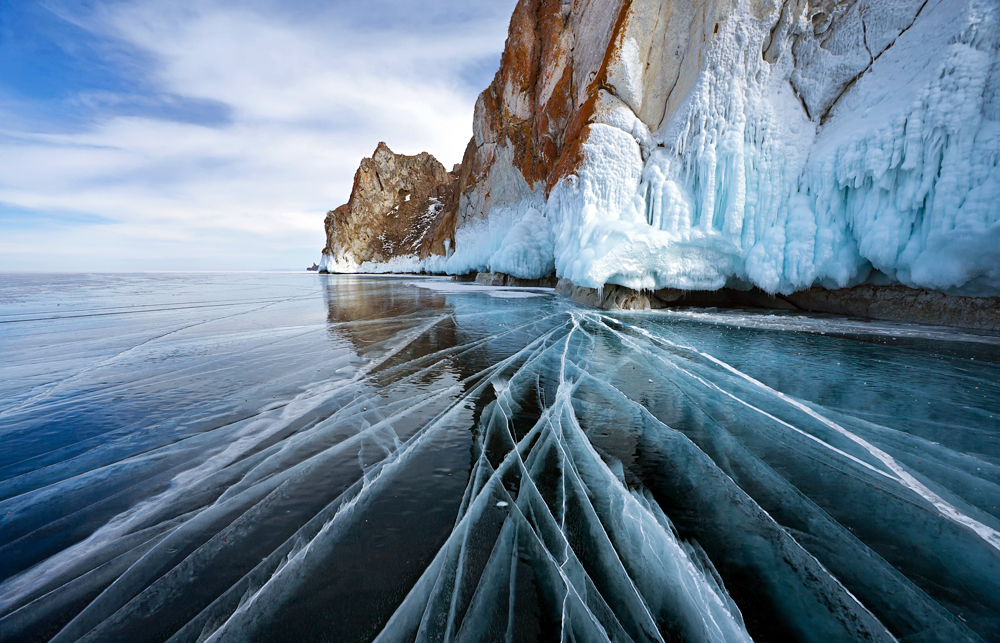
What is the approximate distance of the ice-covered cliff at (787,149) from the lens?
6711 mm

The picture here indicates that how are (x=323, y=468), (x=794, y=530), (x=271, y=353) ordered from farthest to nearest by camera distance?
(x=271, y=353) < (x=323, y=468) < (x=794, y=530)

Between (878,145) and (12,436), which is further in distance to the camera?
(878,145)

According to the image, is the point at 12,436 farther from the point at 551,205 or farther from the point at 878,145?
the point at 551,205

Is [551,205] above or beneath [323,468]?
above

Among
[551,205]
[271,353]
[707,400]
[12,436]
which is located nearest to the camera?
[12,436]

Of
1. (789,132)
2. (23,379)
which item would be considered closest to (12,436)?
(23,379)

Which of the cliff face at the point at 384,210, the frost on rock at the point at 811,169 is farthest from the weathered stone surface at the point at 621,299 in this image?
the cliff face at the point at 384,210

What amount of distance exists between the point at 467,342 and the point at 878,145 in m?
9.44

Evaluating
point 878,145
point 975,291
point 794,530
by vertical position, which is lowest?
point 794,530

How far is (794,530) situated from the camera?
2.10m

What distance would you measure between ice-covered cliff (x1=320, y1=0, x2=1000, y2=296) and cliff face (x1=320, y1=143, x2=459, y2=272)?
1890 inches

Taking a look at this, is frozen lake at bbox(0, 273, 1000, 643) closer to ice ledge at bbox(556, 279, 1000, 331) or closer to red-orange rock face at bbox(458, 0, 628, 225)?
ice ledge at bbox(556, 279, 1000, 331)

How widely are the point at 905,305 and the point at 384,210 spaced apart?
62526 mm

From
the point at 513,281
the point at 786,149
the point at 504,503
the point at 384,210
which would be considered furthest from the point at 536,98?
the point at 384,210
